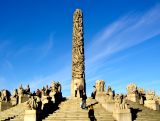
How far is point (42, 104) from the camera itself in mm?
26719

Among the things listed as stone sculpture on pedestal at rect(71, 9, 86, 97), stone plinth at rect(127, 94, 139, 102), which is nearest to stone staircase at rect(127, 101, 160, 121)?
stone plinth at rect(127, 94, 139, 102)

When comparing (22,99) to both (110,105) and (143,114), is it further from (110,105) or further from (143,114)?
(143,114)

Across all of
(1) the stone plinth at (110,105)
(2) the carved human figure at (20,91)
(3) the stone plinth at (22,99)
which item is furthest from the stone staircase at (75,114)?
(2) the carved human figure at (20,91)

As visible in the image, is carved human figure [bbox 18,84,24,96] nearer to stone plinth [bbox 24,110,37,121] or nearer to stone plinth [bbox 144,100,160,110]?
stone plinth [bbox 24,110,37,121]

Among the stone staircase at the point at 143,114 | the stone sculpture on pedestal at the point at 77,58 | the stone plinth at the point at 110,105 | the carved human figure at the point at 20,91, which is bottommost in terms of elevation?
the stone staircase at the point at 143,114

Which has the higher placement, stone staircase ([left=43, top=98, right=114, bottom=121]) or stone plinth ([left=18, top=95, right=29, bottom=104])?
stone plinth ([left=18, top=95, right=29, bottom=104])

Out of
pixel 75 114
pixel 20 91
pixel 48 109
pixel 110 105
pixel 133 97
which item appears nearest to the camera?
pixel 75 114

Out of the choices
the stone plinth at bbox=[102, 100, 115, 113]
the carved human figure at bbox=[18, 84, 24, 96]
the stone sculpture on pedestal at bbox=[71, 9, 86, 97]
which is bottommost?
the stone plinth at bbox=[102, 100, 115, 113]

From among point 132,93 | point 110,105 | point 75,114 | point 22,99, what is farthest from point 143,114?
point 22,99

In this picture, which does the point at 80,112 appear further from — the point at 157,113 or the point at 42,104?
the point at 157,113

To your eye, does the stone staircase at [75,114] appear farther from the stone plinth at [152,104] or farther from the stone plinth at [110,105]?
the stone plinth at [152,104]

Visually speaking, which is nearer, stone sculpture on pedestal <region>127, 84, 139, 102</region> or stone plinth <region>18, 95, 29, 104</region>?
stone sculpture on pedestal <region>127, 84, 139, 102</region>

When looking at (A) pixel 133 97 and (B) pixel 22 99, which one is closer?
(A) pixel 133 97

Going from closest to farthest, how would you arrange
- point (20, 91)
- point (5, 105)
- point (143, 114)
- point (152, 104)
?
point (143, 114)
point (152, 104)
point (5, 105)
point (20, 91)
